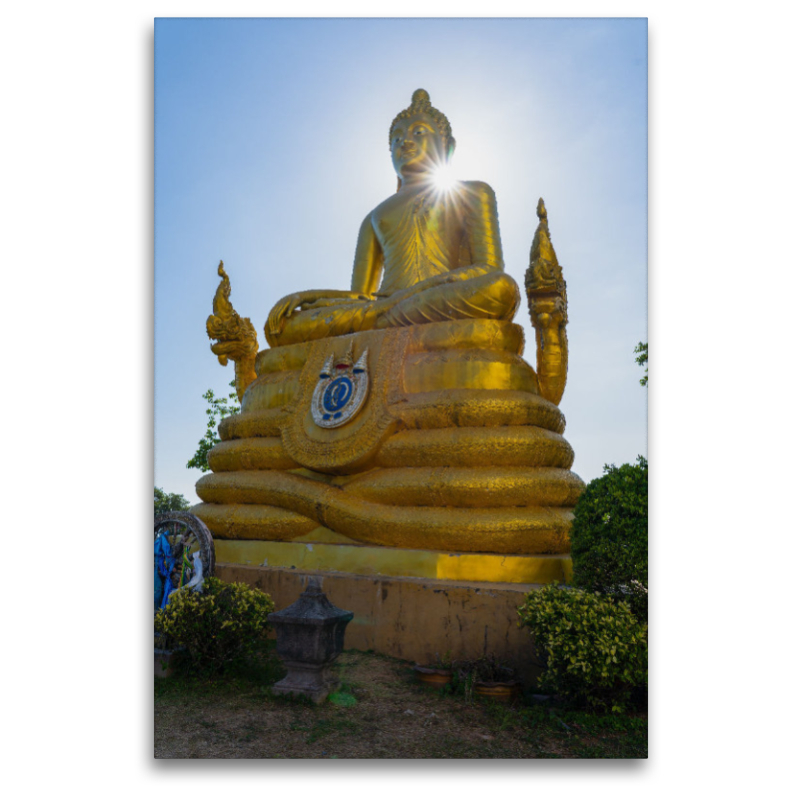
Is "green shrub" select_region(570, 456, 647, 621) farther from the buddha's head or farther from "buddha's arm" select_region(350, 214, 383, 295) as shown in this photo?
the buddha's head

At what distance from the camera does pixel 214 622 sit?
459cm

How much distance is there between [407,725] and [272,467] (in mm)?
3262

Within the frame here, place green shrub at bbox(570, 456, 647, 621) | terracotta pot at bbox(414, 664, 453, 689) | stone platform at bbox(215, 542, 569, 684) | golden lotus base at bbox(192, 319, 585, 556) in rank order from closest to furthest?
green shrub at bbox(570, 456, 647, 621)
terracotta pot at bbox(414, 664, 453, 689)
stone platform at bbox(215, 542, 569, 684)
golden lotus base at bbox(192, 319, 585, 556)

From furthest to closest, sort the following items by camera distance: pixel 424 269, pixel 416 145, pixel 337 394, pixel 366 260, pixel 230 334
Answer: pixel 366 260
pixel 416 145
pixel 230 334
pixel 424 269
pixel 337 394

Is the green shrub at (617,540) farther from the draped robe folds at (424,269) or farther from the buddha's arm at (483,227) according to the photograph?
the buddha's arm at (483,227)

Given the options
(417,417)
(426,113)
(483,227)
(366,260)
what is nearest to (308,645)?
(417,417)

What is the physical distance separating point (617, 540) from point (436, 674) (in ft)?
4.62

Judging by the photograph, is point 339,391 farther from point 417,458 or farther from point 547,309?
point 547,309

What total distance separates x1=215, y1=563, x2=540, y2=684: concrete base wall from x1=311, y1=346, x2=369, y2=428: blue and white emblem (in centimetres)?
147

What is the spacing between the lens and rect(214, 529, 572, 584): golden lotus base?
17.0 feet

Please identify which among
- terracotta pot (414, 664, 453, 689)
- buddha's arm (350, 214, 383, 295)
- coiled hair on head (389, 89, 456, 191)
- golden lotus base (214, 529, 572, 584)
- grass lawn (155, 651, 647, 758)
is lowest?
grass lawn (155, 651, 647, 758)

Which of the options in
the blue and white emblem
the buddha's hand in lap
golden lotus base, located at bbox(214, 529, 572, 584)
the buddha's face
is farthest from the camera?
the buddha's face

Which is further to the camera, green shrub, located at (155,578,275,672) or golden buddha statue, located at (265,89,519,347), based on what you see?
golden buddha statue, located at (265,89,519,347)

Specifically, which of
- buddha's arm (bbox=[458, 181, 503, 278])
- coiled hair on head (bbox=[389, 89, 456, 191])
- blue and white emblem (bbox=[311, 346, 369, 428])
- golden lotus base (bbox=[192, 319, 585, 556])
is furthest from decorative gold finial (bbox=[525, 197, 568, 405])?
coiled hair on head (bbox=[389, 89, 456, 191])
